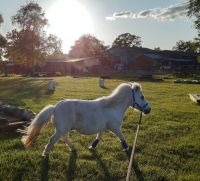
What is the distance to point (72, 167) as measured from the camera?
7391 mm

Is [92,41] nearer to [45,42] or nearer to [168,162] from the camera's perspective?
[45,42]

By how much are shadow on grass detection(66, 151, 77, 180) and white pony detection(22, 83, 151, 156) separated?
0.36 m

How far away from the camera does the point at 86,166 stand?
7453 millimetres

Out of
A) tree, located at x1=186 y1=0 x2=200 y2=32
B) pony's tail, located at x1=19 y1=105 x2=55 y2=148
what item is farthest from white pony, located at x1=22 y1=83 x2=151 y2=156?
tree, located at x1=186 y1=0 x2=200 y2=32

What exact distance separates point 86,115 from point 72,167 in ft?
4.13

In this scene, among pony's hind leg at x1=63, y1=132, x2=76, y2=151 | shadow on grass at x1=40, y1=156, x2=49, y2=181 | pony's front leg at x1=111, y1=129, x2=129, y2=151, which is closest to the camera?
shadow on grass at x1=40, y1=156, x2=49, y2=181

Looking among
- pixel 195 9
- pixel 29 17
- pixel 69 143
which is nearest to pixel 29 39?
pixel 29 17

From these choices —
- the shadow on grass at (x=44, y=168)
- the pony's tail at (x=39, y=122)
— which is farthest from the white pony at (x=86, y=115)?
the shadow on grass at (x=44, y=168)

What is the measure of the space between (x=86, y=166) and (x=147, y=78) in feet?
139

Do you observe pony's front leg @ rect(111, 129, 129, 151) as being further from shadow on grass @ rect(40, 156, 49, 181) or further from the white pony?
shadow on grass @ rect(40, 156, 49, 181)

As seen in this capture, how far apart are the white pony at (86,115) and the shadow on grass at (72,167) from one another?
36 centimetres

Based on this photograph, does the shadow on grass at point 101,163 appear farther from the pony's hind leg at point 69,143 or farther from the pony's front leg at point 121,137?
the pony's front leg at point 121,137

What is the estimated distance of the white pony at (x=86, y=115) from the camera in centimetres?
775

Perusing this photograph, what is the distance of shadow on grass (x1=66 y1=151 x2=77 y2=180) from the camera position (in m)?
6.89
